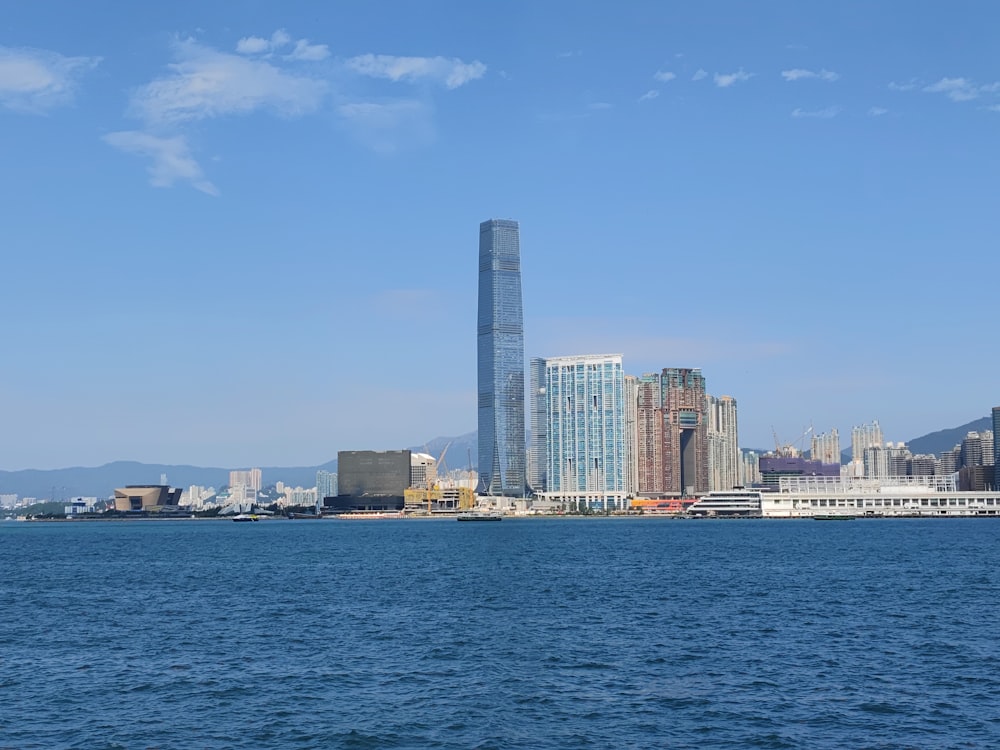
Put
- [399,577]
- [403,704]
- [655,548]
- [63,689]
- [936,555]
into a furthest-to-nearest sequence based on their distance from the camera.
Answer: [655,548], [936,555], [399,577], [63,689], [403,704]

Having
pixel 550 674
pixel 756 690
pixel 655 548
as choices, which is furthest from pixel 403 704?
pixel 655 548

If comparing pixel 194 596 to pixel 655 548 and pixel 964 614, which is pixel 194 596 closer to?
pixel 964 614

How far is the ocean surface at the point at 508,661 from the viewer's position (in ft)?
123

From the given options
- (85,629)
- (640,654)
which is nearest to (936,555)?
(640,654)

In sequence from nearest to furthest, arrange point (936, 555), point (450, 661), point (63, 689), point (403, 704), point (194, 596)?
Answer: 1. point (403, 704)
2. point (63, 689)
3. point (450, 661)
4. point (194, 596)
5. point (936, 555)

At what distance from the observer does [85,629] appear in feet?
206

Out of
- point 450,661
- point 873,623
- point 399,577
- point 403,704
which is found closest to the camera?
point 403,704

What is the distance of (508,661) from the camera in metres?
50.7

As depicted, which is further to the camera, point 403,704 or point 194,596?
point 194,596

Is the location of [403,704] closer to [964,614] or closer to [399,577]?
[964,614]

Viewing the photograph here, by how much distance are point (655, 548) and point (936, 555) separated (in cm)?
3843

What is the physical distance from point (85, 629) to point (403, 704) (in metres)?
29.9

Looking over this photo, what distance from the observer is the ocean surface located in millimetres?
37594

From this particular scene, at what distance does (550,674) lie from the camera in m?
47.2
